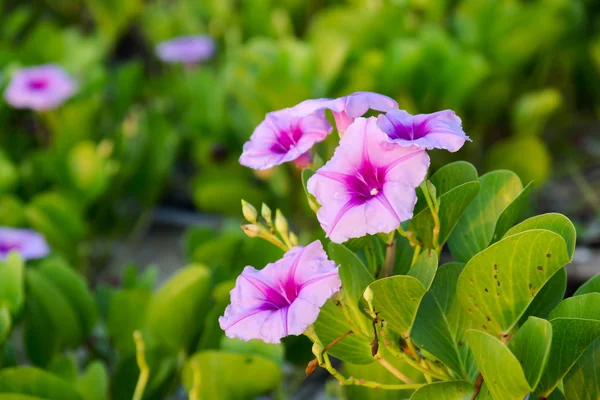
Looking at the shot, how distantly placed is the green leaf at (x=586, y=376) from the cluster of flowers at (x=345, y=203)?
0.98 ft

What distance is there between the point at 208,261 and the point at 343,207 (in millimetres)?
775

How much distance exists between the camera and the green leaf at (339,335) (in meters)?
0.95

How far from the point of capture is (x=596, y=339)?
903 millimetres

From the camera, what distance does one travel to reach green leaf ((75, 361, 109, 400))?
125 cm

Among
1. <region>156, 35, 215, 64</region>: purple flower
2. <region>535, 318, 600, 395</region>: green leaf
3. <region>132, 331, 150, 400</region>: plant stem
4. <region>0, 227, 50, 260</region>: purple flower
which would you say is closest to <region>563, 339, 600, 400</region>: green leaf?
<region>535, 318, 600, 395</region>: green leaf

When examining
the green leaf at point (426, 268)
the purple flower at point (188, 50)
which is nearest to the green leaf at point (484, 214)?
the green leaf at point (426, 268)

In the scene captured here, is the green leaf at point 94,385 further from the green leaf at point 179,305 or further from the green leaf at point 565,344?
the green leaf at point 565,344

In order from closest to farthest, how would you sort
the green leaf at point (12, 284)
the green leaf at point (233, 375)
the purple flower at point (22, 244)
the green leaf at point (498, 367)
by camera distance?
the green leaf at point (498, 367) < the green leaf at point (233, 375) < the green leaf at point (12, 284) < the purple flower at point (22, 244)

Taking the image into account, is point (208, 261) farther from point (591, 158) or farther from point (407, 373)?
point (591, 158)

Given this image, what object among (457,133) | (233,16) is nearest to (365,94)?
(457,133)

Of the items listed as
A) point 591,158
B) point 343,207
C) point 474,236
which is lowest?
point 591,158

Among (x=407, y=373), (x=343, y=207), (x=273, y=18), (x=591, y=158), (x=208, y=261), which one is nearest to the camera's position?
(x=343, y=207)

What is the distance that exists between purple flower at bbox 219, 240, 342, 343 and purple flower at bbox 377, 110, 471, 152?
142mm

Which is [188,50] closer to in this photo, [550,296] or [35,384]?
[35,384]
